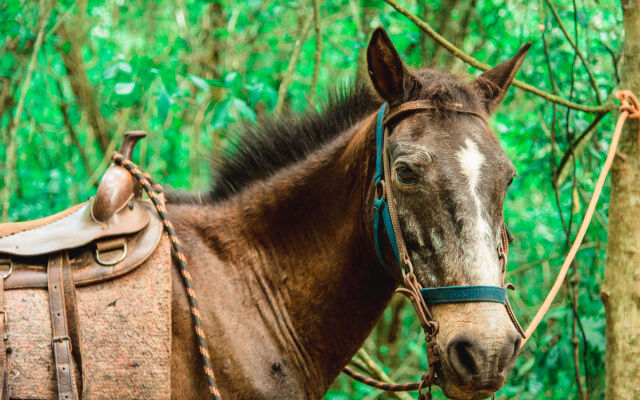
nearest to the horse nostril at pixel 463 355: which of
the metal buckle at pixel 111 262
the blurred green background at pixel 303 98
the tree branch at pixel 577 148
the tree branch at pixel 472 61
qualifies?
the metal buckle at pixel 111 262

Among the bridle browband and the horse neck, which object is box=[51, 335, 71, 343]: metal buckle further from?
the bridle browband

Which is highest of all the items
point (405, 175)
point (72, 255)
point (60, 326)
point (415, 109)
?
point (415, 109)

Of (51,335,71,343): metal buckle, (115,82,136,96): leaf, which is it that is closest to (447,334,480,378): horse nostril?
(51,335,71,343): metal buckle

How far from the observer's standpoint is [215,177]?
8.57 feet

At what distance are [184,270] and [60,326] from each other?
1.55 ft

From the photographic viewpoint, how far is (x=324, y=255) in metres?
2.32

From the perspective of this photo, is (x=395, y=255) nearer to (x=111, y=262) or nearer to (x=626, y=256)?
(x=111, y=262)

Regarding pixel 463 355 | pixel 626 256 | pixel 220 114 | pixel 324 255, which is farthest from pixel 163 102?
pixel 626 256

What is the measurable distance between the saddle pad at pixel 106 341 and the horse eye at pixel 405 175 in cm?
98

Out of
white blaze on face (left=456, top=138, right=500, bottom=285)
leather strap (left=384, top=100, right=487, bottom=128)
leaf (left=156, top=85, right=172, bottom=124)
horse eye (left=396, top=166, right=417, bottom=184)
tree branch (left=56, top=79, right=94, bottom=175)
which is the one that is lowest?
tree branch (left=56, top=79, right=94, bottom=175)

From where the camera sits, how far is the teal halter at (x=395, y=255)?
1.76 meters

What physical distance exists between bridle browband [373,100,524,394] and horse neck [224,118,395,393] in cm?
13

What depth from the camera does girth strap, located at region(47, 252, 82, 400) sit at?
1.90 metres

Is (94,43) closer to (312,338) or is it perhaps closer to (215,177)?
(215,177)
